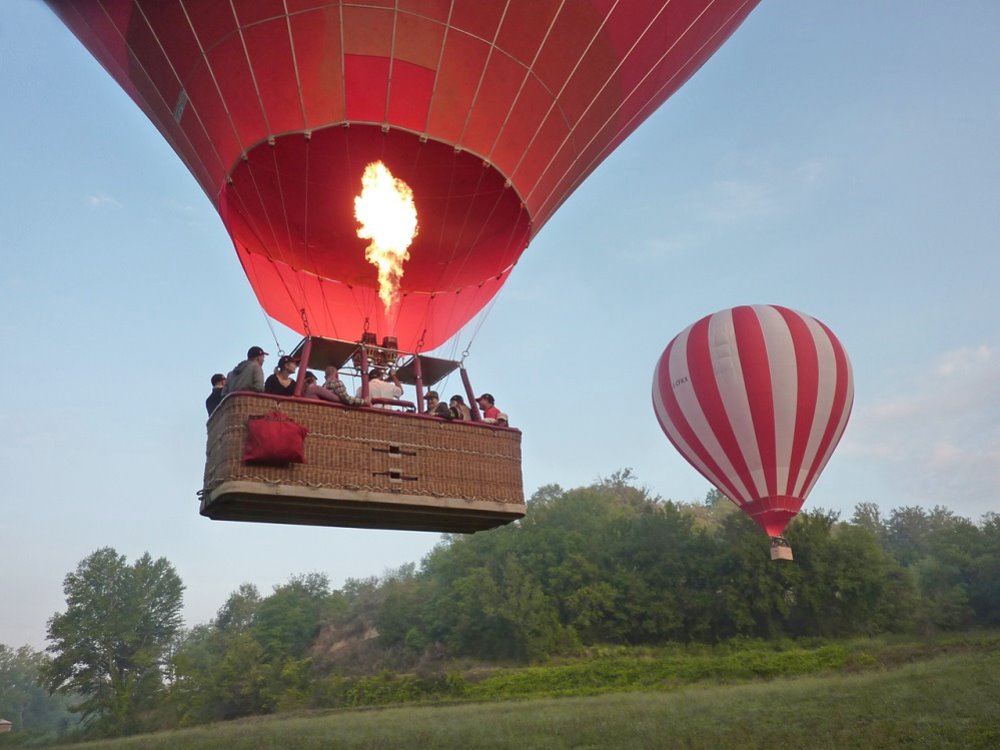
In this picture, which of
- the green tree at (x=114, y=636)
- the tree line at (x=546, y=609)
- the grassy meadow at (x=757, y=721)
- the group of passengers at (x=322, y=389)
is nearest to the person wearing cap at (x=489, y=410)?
the group of passengers at (x=322, y=389)

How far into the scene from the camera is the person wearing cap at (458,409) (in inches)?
175

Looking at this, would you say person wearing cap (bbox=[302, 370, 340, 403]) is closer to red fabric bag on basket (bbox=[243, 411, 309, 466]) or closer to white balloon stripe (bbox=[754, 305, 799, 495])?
red fabric bag on basket (bbox=[243, 411, 309, 466])

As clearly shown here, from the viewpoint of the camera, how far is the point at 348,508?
13.2 feet

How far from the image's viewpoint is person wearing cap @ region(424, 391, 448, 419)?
4447 mm

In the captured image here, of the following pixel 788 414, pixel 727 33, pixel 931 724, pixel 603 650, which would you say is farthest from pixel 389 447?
pixel 603 650

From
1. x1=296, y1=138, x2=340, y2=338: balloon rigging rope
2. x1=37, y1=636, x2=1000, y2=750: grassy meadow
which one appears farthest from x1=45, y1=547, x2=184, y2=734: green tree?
x1=296, y1=138, x2=340, y2=338: balloon rigging rope

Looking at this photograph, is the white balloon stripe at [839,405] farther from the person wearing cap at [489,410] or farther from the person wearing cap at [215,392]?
the person wearing cap at [215,392]

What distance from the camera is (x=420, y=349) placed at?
17.7ft

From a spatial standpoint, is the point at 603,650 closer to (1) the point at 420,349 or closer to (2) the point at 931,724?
(2) the point at 931,724

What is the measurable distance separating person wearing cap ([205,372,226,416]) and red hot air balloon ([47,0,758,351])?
109cm

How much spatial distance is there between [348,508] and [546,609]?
74.3 ft

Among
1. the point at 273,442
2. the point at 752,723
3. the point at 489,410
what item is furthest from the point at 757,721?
the point at 273,442

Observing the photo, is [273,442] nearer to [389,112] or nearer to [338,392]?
[338,392]

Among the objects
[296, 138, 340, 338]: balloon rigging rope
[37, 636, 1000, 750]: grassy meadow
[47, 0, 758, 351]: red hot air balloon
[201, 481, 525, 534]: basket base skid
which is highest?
[47, 0, 758, 351]: red hot air balloon
